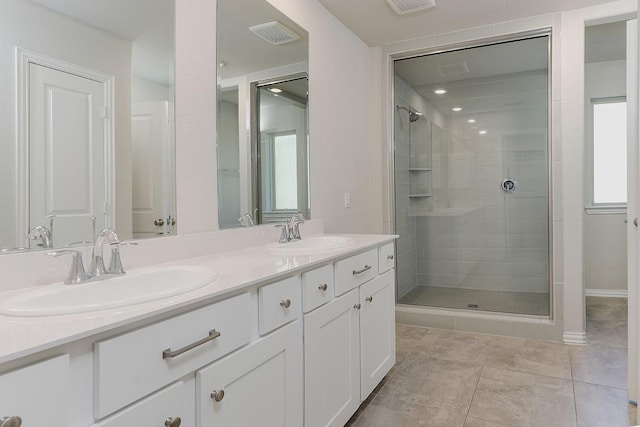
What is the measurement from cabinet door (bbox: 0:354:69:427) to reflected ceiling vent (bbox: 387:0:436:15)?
8.80 ft

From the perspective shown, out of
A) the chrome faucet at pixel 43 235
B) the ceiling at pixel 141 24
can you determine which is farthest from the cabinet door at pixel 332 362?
the ceiling at pixel 141 24

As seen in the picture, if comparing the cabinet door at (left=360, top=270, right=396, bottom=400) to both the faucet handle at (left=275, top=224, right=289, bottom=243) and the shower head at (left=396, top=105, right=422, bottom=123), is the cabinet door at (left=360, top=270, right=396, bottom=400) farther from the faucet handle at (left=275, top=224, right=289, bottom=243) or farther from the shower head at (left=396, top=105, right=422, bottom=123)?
the shower head at (left=396, top=105, right=422, bottom=123)

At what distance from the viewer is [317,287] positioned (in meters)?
1.53

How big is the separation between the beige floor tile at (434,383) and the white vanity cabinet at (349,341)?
0.14m

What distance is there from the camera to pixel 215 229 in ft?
5.83

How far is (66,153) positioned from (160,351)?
2.29ft

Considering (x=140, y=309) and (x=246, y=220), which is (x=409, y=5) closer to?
(x=246, y=220)

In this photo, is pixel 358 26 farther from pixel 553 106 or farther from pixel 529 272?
pixel 529 272

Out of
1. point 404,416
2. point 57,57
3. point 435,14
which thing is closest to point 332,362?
point 404,416

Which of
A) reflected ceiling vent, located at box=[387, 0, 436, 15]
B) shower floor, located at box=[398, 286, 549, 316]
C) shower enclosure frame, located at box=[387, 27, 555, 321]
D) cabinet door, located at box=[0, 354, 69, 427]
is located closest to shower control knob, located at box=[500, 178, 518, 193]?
shower enclosure frame, located at box=[387, 27, 555, 321]

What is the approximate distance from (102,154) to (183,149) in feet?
1.18

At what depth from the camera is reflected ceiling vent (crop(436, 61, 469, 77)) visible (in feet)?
11.2

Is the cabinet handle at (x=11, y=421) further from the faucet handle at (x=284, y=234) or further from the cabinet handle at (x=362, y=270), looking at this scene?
the faucet handle at (x=284, y=234)

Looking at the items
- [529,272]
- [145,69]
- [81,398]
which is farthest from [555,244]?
[81,398]
